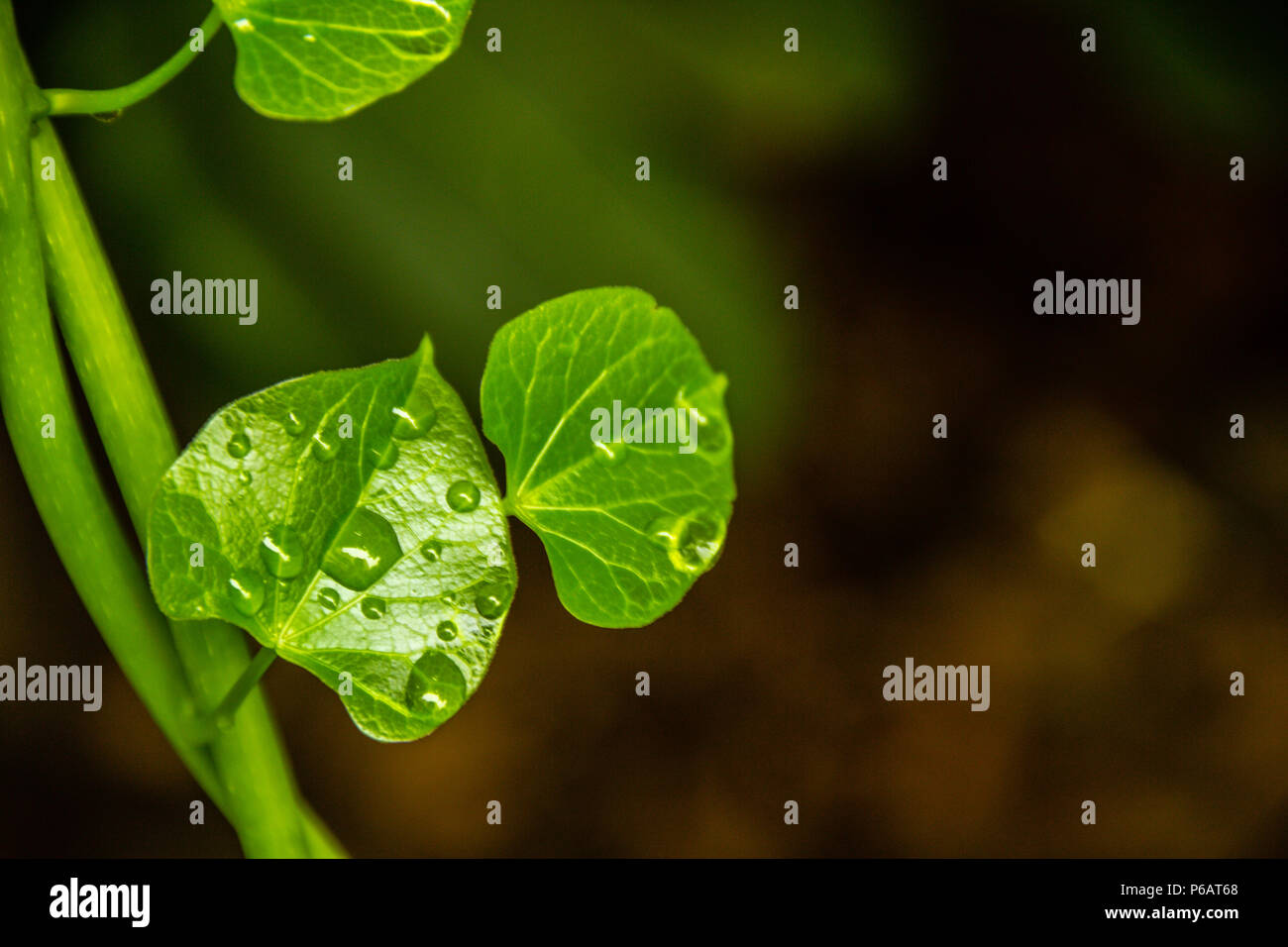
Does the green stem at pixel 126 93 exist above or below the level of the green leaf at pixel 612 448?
above

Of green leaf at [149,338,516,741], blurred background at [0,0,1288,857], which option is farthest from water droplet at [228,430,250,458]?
blurred background at [0,0,1288,857]

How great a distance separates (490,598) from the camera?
128 millimetres

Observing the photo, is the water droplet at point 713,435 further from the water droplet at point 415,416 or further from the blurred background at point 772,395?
the blurred background at point 772,395

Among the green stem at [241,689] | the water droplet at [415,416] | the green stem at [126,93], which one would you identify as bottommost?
the green stem at [241,689]

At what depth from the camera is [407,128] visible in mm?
335

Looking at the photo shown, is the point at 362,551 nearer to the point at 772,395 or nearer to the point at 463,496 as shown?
the point at 463,496

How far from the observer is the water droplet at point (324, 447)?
0.13m

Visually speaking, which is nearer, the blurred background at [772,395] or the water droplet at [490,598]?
the water droplet at [490,598]

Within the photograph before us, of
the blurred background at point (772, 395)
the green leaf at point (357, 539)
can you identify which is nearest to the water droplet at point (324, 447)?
the green leaf at point (357, 539)

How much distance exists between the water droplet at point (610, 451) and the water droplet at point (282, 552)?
0.13 feet

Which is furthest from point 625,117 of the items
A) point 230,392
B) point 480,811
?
point 480,811

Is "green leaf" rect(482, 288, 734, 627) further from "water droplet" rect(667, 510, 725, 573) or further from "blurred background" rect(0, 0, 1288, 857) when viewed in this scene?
"blurred background" rect(0, 0, 1288, 857)

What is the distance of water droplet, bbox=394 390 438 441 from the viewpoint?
0.12 metres

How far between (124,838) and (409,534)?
0.31 meters
